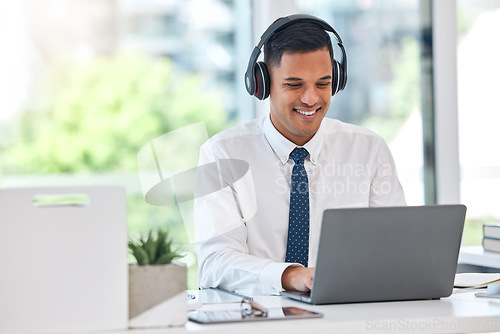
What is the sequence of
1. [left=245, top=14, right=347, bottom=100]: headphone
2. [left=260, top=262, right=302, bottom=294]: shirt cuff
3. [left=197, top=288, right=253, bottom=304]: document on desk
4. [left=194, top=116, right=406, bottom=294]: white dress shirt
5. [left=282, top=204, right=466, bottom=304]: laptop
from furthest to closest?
[left=245, top=14, right=347, bottom=100]: headphone → [left=194, top=116, right=406, bottom=294]: white dress shirt → [left=260, top=262, right=302, bottom=294]: shirt cuff → [left=197, top=288, right=253, bottom=304]: document on desk → [left=282, top=204, right=466, bottom=304]: laptop

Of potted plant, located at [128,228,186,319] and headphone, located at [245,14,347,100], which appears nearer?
potted plant, located at [128,228,186,319]

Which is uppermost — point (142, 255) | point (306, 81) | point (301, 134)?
point (306, 81)

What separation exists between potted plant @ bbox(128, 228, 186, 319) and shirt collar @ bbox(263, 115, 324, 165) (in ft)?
3.21

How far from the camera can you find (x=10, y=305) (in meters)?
1.11

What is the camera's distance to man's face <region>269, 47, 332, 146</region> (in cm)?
207

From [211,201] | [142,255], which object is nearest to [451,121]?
[211,201]

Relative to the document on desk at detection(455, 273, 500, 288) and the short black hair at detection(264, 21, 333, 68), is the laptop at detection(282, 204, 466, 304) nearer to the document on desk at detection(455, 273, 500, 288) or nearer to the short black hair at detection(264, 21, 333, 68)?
the document on desk at detection(455, 273, 500, 288)

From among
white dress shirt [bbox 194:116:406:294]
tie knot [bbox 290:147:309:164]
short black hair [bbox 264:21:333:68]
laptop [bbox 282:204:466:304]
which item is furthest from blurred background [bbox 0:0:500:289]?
laptop [bbox 282:204:466:304]

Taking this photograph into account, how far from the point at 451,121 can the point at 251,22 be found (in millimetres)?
1182

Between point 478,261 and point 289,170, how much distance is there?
2.52 ft

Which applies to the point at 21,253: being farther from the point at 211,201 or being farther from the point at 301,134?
the point at 301,134

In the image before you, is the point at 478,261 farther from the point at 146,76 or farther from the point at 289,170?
the point at 146,76

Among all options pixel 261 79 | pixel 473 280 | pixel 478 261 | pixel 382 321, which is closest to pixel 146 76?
pixel 261 79

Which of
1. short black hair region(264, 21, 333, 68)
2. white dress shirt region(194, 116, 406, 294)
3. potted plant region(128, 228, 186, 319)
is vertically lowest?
potted plant region(128, 228, 186, 319)
